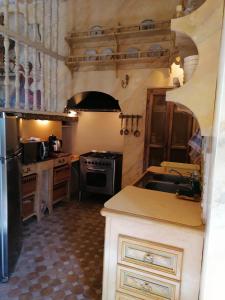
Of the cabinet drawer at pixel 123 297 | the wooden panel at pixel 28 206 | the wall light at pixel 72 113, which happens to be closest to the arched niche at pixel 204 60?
the cabinet drawer at pixel 123 297

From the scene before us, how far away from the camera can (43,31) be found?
3301mm

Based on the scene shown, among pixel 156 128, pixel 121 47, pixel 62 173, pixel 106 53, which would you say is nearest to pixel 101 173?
pixel 62 173

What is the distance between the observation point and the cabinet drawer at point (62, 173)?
11.3 feet

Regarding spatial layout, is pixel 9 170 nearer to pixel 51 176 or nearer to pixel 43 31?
pixel 51 176

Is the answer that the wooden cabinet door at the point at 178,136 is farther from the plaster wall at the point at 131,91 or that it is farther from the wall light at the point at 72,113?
the wall light at the point at 72,113

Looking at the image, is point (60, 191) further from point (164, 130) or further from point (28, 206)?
point (164, 130)

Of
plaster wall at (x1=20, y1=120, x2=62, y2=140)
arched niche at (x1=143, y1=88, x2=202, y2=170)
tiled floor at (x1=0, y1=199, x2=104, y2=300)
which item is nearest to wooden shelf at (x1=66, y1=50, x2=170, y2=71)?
arched niche at (x1=143, y1=88, x2=202, y2=170)

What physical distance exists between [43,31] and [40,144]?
1.66 metres

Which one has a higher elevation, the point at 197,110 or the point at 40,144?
the point at 197,110

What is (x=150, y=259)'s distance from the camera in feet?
4.10

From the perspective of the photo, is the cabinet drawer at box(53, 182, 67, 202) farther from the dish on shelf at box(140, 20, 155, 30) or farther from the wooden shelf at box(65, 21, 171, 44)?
the dish on shelf at box(140, 20, 155, 30)

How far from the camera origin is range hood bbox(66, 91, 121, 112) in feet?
12.4

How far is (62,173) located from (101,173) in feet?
2.09

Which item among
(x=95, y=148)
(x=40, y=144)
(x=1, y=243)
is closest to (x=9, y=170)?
(x=1, y=243)
